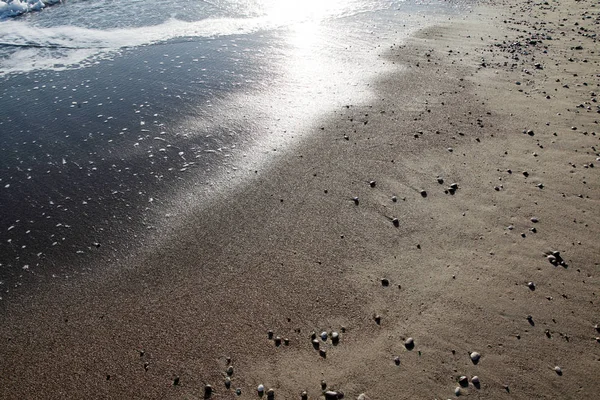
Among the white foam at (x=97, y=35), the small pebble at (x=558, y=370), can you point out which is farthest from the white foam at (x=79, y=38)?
the small pebble at (x=558, y=370)

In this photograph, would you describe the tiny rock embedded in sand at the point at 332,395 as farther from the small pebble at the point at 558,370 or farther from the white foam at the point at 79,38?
the white foam at the point at 79,38

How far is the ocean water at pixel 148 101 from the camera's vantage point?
726 centimetres

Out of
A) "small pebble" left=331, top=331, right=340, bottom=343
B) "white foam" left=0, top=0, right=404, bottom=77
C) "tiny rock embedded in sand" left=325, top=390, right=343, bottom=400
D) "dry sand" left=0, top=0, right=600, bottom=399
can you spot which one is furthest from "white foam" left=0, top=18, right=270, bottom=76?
"tiny rock embedded in sand" left=325, top=390, right=343, bottom=400

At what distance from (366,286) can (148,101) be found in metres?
7.68

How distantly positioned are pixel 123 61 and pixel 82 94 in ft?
7.79

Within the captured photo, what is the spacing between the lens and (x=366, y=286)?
602 cm

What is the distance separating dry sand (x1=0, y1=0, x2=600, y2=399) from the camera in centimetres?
499

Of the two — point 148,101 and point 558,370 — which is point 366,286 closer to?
point 558,370

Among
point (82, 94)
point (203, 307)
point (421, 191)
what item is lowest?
point (203, 307)

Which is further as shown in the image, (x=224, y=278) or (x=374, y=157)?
(x=374, y=157)

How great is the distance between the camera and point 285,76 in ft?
38.3

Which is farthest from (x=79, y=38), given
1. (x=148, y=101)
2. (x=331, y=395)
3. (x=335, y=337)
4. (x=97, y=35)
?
(x=331, y=395)

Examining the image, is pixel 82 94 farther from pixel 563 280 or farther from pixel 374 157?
pixel 563 280

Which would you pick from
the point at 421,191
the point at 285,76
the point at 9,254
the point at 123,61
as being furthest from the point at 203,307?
the point at 123,61
